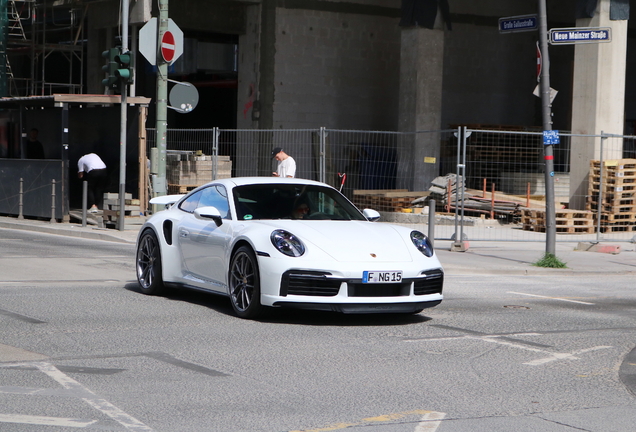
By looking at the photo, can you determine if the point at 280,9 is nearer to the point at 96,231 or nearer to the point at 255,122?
the point at 255,122

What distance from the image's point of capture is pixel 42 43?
35.6 meters

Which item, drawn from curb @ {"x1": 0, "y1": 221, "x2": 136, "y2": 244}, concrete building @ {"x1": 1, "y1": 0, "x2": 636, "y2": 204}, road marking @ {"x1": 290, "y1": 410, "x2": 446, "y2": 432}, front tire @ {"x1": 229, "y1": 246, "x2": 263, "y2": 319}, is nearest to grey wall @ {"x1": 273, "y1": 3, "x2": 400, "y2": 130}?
concrete building @ {"x1": 1, "y1": 0, "x2": 636, "y2": 204}

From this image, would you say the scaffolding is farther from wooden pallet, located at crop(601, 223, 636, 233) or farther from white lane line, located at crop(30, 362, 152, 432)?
white lane line, located at crop(30, 362, 152, 432)

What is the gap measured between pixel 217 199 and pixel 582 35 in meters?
7.71

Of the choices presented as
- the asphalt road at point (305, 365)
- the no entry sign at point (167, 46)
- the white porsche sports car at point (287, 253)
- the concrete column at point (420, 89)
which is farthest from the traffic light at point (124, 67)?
the concrete column at point (420, 89)

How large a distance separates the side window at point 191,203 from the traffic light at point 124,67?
827 cm

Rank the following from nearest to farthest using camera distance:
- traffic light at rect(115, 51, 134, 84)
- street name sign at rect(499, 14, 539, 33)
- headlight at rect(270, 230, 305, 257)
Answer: headlight at rect(270, 230, 305, 257) < street name sign at rect(499, 14, 539, 33) < traffic light at rect(115, 51, 134, 84)

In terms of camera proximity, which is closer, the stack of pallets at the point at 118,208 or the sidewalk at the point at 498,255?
the sidewalk at the point at 498,255

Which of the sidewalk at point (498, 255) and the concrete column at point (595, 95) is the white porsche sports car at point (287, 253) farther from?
the concrete column at point (595, 95)

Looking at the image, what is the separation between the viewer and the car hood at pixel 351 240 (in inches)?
332

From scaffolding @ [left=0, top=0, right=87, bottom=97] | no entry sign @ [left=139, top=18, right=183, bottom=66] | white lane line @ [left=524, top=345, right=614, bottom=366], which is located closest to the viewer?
white lane line @ [left=524, top=345, right=614, bottom=366]

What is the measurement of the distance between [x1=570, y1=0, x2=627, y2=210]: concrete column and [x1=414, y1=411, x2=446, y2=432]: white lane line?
781 inches

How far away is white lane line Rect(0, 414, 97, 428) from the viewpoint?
504cm

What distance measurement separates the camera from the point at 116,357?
6883 millimetres
